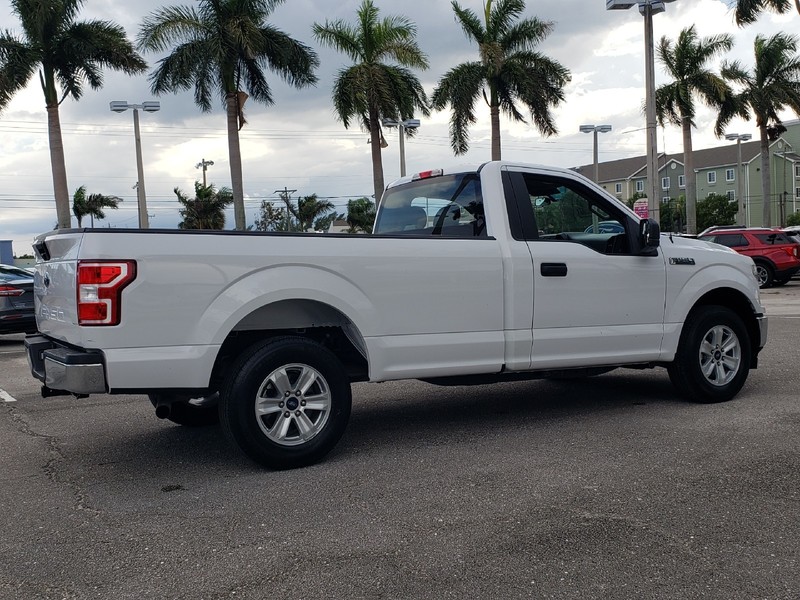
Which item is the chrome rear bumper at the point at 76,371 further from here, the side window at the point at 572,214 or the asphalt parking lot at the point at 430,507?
the side window at the point at 572,214

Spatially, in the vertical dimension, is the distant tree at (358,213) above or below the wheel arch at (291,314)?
above

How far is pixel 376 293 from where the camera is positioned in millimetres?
5285

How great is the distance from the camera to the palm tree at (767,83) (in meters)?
40.2

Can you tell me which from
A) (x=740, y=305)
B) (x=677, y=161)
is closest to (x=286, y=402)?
(x=740, y=305)

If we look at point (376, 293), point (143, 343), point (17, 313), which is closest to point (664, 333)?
point (376, 293)

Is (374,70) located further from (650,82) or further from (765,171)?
(765,171)

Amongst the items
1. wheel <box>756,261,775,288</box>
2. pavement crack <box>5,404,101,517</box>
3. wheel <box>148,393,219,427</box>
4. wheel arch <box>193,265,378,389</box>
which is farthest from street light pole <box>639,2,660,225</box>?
pavement crack <box>5,404,101,517</box>

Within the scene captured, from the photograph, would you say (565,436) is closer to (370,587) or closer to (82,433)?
(370,587)

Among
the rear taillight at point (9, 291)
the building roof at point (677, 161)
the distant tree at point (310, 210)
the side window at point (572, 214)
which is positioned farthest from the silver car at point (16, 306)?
the building roof at point (677, 161)

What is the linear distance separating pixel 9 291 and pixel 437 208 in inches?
366

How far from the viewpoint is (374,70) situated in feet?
99.9

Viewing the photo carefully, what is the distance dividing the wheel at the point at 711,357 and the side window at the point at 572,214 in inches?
39.4

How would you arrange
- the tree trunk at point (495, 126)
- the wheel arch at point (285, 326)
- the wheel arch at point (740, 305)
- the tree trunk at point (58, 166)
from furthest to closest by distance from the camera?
the tree trunk at point (495, 126) → the tree trunk at point (58, 166) → the wheel arch at point (740, 305) → the wheel arch at point (285, 326)

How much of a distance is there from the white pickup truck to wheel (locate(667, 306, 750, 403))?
0.01 m
